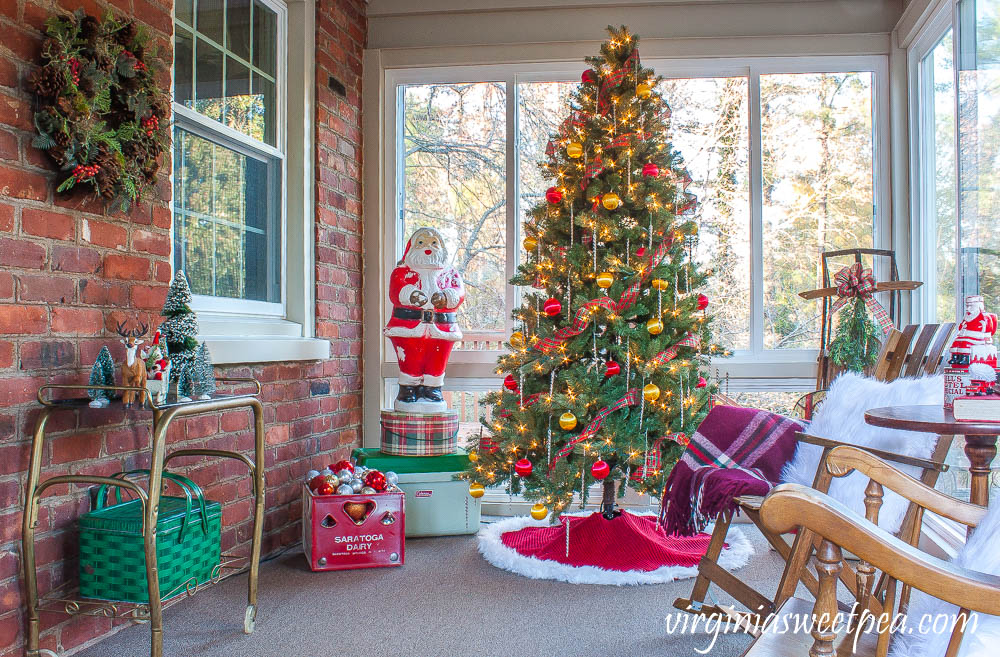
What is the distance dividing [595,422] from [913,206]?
6.50 feet

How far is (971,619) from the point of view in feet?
3.05

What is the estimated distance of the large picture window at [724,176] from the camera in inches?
147

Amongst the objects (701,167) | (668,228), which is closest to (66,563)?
(668,228)

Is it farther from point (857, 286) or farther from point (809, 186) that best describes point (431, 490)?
point (809, 186)

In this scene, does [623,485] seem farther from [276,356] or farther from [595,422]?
[276,356]

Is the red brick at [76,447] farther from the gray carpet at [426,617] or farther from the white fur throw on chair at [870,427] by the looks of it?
the white fur throw on chair at [870,427]

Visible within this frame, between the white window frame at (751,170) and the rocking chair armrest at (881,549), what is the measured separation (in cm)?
288

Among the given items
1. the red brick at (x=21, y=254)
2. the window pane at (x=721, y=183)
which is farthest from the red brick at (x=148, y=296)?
the window pane at (x=721, y=183)

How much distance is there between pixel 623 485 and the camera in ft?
9.98

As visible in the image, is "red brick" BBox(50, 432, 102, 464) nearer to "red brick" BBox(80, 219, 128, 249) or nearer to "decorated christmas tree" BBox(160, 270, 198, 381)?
"decorated christmas tree" BBox(160, 270, 198, 381)

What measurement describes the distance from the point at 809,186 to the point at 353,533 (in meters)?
2.75

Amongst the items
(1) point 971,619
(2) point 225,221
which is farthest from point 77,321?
(1) point 971,619

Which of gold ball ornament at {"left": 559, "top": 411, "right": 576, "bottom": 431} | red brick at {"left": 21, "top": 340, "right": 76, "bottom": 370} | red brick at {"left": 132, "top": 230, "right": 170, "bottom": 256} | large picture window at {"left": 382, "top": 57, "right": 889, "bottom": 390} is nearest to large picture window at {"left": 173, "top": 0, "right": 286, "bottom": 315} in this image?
red brick at {"left": 132, "top": 230, "right": 170, "bottom": 256}

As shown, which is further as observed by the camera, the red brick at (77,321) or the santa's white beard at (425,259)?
the santa's white beard at (425,259)
